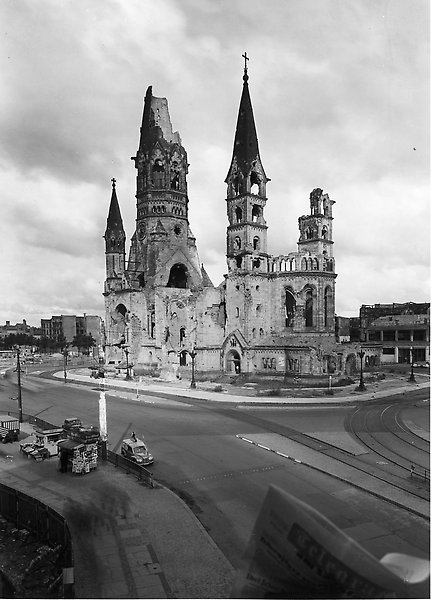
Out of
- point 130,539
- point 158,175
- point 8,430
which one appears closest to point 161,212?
point 158,175

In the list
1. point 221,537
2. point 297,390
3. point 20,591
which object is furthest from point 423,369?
point 20,591

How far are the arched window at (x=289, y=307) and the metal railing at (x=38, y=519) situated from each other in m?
31.5

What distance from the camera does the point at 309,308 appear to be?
136 ft

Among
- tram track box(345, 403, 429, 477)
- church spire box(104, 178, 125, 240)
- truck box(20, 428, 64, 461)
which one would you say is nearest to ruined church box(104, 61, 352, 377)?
church spire box(104, 178, 125, 240)

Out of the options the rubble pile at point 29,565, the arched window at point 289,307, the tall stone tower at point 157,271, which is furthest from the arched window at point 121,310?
the rubble pile at point 29,565

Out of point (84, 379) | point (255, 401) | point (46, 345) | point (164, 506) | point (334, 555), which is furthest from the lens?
point (46, 345)

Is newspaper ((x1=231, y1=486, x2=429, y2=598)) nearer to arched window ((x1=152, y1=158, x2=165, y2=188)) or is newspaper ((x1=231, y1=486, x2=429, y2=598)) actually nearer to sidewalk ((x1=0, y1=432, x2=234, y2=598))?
sidewalk ((x1=0, y1=432, x2=234, y2=598))

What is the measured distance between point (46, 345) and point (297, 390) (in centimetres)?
3063

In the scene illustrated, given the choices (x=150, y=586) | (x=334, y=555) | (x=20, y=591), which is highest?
(x=334, y=555)

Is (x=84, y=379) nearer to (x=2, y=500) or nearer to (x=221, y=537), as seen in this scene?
(x=2, y=500)

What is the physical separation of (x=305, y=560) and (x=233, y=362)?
1411 inches

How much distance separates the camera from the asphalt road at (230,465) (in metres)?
8.89

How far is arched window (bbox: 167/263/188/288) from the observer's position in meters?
48.0

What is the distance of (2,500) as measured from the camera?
11.4 meters
